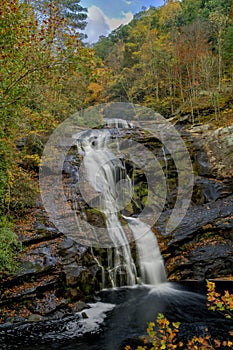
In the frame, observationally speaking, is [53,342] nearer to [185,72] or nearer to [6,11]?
[6,11]

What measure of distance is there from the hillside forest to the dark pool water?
189 cm

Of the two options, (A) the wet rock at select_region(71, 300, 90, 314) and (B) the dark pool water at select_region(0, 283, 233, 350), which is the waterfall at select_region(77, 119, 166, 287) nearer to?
(B) the dark pool water at select_region(0, 283, 233, 350)

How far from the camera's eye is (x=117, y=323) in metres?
6.13

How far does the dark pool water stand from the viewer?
5352 millimetres

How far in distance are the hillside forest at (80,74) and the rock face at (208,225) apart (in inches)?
134

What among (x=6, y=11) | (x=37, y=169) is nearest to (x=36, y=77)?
(x=6, y=11)

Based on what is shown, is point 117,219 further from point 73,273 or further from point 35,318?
point 35,318

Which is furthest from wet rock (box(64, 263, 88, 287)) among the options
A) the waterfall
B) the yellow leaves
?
the yellow leaves

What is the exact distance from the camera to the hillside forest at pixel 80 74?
432 centimetres

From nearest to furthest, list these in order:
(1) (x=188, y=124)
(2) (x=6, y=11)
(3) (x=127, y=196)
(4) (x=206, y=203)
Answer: (2) (x=6, y=11), (4) (x=206, y=203), (3) (x=127, y=196), (1) (x=188, y=124)

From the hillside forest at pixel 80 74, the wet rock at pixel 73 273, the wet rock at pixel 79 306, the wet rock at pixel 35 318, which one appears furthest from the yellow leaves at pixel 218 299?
the wet rock at pixel 73 273

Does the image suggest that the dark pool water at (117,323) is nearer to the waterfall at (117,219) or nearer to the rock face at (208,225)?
the waterfall at (117,219)

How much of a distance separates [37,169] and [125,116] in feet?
41.2

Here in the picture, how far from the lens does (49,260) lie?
736cm
